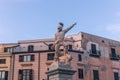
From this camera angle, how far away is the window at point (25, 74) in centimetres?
4547

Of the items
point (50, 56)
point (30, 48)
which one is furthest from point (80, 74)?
point (30, 48)

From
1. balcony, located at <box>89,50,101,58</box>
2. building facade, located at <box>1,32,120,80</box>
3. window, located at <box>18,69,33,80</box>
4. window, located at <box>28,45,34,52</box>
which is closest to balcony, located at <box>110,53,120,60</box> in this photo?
building facade, located at <box>1,32,120,80</box>

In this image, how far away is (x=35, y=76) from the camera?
150 ft

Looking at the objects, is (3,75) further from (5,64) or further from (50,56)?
(50,56)

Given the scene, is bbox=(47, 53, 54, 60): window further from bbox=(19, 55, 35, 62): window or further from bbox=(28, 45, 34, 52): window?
bbox=(28, 45, 34, 52): window

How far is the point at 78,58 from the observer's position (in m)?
46.7

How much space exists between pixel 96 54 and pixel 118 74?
6.01 meters

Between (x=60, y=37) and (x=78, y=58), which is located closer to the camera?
(x=60, y=37)

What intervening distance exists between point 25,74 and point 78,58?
31.3 feet

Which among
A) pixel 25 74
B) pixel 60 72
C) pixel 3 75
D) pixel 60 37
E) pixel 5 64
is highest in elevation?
pixel 60 37

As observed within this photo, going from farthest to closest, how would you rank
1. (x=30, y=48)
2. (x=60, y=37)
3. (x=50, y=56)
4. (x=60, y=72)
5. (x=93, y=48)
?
(x=93, y=48) < (x=30, y=48) < (x=50, y=56) < (x=60, y=37) < (x=60, y=72)

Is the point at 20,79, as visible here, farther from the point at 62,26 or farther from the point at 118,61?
the point at 62,26

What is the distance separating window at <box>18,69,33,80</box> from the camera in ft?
149

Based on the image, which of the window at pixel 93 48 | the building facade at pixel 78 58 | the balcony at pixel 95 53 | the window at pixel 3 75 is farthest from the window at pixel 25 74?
the window at pixel 93 48
